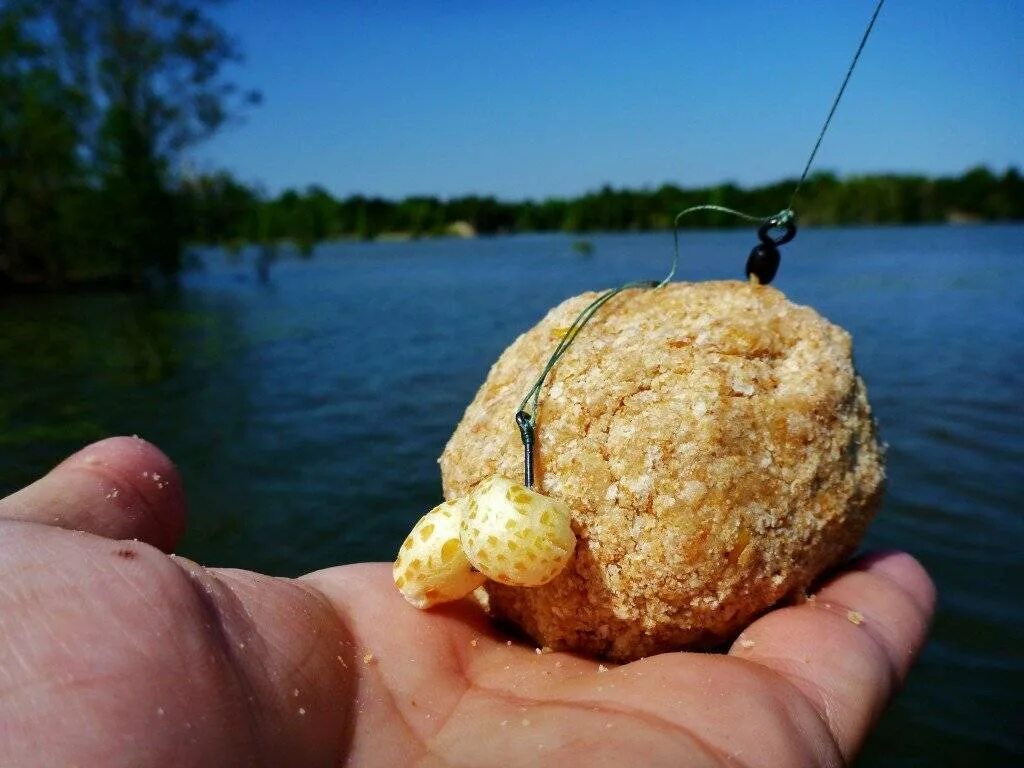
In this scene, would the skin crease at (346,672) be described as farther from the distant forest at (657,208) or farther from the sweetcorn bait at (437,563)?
the distant forest at (657,208)

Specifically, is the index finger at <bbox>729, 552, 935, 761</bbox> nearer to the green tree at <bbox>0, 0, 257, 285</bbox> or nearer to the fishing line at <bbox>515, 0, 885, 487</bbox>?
the fishing line at <bbox>515, 0, 885, 487</bbox>

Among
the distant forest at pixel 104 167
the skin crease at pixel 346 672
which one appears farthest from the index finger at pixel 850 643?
the distant forest at pixel 104 167

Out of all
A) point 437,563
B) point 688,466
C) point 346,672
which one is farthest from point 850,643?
point 346,672

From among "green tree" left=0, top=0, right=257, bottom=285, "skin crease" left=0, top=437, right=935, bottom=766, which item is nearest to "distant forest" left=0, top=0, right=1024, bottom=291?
"green tree" left=0, top=0, right=257, bottom=285

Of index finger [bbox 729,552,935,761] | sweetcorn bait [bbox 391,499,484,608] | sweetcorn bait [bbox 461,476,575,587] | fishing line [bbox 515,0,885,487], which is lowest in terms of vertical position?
index finger [bbox 729,552,935,761]

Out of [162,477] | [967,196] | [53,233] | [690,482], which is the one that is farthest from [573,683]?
[967,196]

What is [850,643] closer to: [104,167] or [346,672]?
[346,672]
